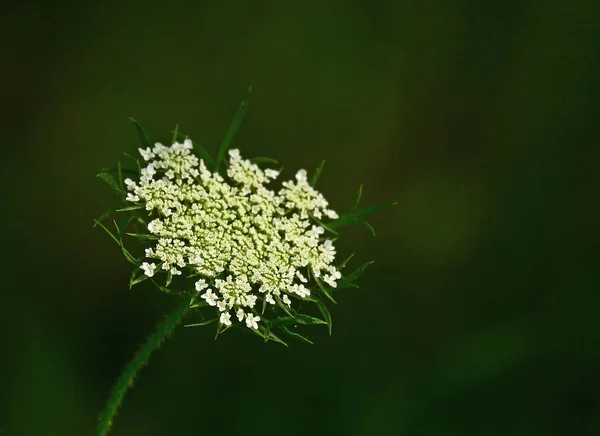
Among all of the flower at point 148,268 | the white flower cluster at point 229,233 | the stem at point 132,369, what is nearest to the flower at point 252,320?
the white flower cluster at point 229,233

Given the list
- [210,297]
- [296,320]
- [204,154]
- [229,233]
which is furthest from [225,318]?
[204,154]

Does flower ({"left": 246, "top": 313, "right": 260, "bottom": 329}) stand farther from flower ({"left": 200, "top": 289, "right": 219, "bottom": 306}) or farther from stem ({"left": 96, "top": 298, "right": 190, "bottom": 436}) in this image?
stem ({"left": 96, "top": 298, "right": 190, "bottom": 436})

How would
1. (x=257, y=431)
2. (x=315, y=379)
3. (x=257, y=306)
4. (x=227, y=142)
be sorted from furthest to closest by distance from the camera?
(x=315, y=379)
(x=257, y=431)
(x=227, y=142)
(x=257, y=306)

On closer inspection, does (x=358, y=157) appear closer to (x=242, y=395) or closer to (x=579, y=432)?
(x=242, y=395)

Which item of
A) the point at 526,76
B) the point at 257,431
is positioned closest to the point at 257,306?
the point at 257,431

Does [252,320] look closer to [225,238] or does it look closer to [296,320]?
[296,320]

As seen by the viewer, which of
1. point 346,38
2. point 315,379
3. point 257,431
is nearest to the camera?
point 257,431

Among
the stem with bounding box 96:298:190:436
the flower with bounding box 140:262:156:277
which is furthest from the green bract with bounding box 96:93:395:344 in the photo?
the stem with bounding box 96:298:190:436
